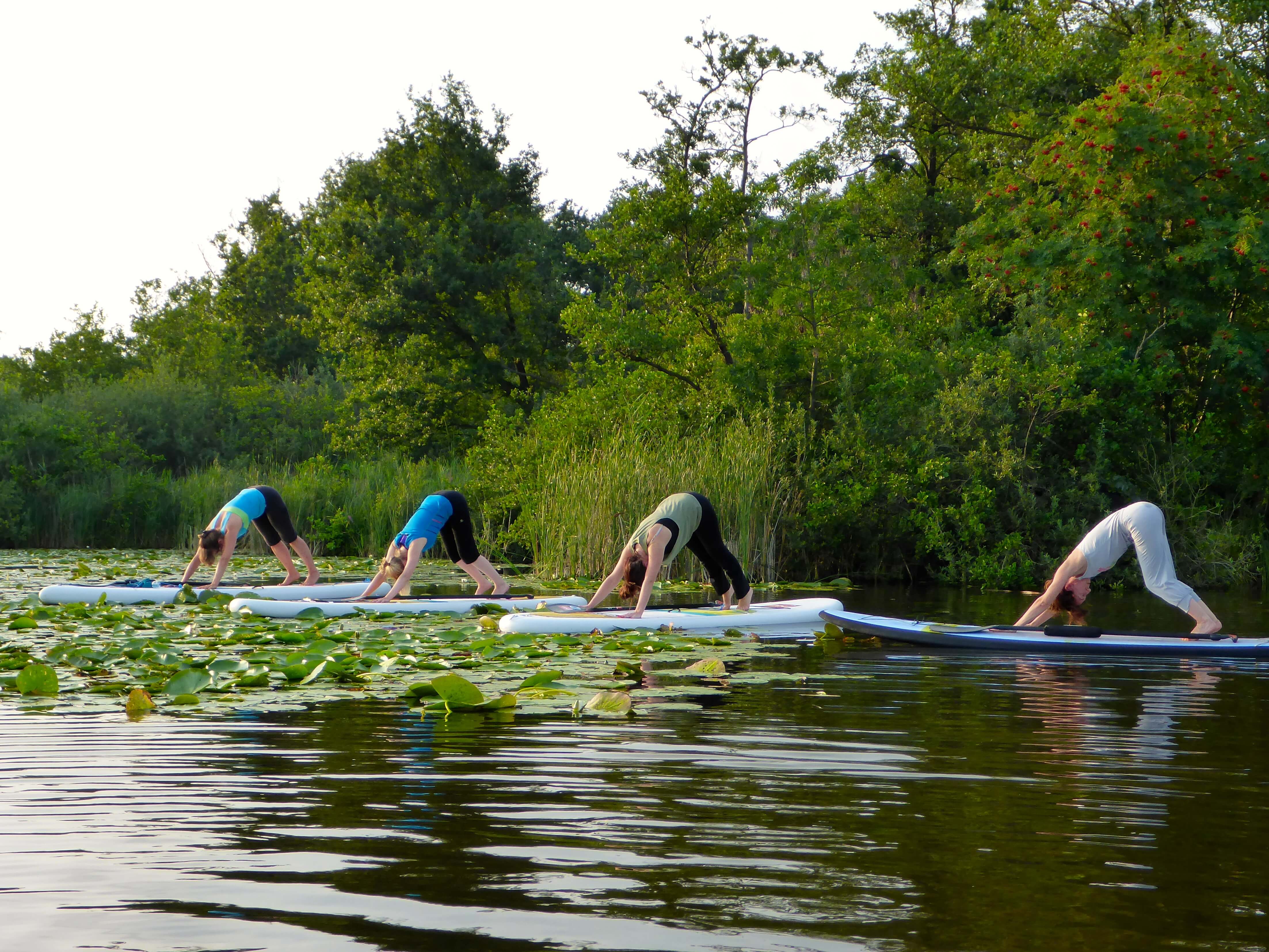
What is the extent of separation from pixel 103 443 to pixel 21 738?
26.2 m

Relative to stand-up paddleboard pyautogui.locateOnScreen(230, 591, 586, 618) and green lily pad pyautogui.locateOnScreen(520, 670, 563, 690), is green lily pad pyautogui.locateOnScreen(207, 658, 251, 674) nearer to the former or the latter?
green lily pad pyautogui.locateOnScreen(520, 670, 563, 690)

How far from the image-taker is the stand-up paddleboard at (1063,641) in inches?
367

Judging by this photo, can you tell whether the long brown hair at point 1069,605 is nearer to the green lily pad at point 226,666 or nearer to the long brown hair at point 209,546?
the green lily pad at point 226,666

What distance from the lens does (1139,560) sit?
10.0 metres

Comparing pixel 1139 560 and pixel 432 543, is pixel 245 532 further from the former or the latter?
pixel 1139 560

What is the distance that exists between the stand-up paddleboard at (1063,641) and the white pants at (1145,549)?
38 centimetres

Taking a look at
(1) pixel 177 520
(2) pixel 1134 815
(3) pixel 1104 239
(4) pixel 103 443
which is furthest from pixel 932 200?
(2) pixel 1134 815

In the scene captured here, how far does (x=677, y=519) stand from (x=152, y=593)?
5575 millimetres

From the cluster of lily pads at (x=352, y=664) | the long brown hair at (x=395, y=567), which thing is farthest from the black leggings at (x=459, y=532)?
the cluster of lily pads at (x=352, y=664)

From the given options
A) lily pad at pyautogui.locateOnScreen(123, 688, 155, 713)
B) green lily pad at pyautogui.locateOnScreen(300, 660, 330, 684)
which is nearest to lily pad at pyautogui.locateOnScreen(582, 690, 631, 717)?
green lily pad at pyautogui.locateOnScreen(300, 660, 330, 684)

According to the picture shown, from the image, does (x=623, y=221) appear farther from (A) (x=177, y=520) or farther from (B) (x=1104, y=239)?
(A) (x=177, y=520)

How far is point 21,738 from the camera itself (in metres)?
5.08

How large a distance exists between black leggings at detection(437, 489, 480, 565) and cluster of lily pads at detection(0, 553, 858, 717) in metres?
1.79

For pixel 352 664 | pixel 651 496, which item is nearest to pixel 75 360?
pixel 651 496
